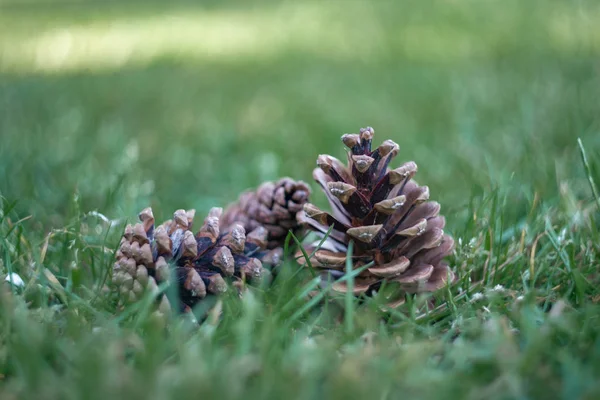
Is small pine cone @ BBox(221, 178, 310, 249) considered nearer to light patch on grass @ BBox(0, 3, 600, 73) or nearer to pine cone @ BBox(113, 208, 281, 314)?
pine cone @ BBox(113, 208, 281, 314)

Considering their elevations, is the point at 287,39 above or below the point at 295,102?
above

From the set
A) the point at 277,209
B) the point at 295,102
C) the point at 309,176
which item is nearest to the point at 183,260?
the point at 277,209

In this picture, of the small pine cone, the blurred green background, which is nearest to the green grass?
the blurred green background

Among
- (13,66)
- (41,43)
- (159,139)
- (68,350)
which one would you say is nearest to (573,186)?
(68,350)

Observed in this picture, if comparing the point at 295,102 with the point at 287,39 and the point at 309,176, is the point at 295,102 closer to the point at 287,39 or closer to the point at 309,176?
the point at 309,176

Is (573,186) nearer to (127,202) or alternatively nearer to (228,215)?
(228,215)

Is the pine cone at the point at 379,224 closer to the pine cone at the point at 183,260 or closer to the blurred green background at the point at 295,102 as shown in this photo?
the pine cone at the point at 183,260
